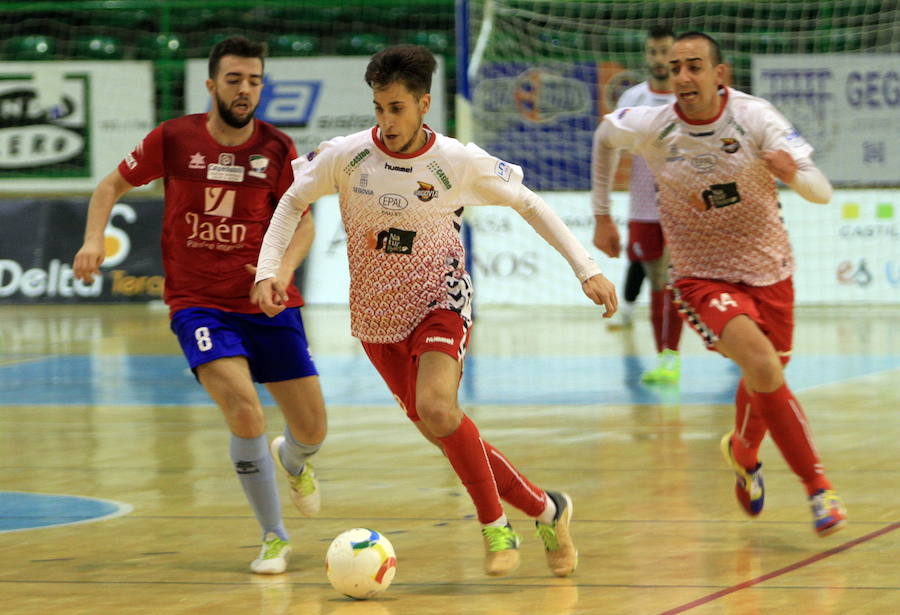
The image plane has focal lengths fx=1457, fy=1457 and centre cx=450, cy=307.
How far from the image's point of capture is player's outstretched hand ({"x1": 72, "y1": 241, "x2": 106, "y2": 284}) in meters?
5.34

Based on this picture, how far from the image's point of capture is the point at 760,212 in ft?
19.0

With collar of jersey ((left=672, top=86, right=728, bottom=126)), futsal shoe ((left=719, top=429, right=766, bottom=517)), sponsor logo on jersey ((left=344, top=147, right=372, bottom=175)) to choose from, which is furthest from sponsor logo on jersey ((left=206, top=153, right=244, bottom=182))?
futsal shoe ((left=719, top=429, right=766, bottom=517))

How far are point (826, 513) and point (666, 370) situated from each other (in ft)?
16.0

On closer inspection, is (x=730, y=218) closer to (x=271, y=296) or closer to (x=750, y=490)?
(x=750, y=490)

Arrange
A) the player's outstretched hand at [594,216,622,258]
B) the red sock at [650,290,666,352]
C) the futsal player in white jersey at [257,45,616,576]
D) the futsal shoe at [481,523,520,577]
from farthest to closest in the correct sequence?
the red sock at [650,290,666,352]
the player's outstretched hand at [594,216,622,258]
the futsal player in white jersey at [257,45,616,576]
the futsal shoe at [481,523,520,577]

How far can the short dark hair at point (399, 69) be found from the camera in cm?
473

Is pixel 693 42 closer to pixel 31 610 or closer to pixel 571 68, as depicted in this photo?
pixel 31 610

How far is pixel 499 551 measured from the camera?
15.3 feet

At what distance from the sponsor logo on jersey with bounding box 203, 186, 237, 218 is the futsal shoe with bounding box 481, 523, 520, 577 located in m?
1.63

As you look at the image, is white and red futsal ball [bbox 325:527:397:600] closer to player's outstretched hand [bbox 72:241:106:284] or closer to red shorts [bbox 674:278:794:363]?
player's outstretched hand [bbox 72:241:106:284]

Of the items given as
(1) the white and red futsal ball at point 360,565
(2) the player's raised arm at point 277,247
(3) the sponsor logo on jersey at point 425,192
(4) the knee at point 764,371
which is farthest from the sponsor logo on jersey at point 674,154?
(1) the white and red futsal ball at point 360,565

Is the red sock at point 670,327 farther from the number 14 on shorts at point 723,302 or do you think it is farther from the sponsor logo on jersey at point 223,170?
the sponsor logo on jersey at point 223,170

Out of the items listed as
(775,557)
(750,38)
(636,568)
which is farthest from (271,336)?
(750,38)

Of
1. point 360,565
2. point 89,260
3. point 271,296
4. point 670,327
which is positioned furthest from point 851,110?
point 360,565
